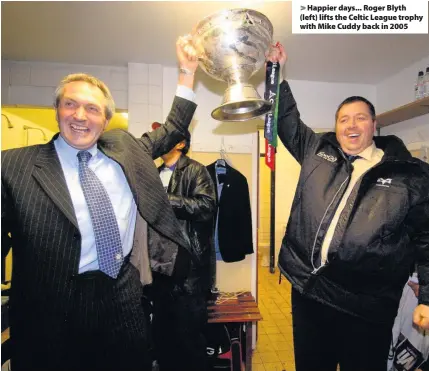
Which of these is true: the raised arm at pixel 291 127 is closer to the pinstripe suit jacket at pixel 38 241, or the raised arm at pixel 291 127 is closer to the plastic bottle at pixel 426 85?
the pinstripe suit jacket at pixel 38 241

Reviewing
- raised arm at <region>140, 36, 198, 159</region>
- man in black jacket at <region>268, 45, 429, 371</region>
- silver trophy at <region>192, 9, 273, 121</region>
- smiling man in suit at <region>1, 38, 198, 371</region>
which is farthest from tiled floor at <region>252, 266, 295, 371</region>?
silver trophy at <region>192, 9, 273, 121</region>

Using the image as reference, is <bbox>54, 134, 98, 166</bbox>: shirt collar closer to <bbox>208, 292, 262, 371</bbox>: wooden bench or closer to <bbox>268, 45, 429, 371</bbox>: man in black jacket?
<bbox>268, 45, 429, 371</bbox>: man in black jacket

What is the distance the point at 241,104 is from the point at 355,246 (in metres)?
0.67

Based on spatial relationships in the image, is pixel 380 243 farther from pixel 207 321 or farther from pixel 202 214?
pixel 207 321

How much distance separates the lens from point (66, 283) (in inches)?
33.7

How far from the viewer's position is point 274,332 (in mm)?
2486

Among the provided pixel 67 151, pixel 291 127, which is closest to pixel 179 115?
pixel 67 151

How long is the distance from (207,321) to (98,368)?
957 mm

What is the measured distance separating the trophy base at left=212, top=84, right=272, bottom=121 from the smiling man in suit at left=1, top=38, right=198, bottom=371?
0.83 feet

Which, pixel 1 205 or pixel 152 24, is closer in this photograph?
pixel 1 205

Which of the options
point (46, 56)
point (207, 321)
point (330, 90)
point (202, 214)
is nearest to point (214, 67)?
point (202, 214)

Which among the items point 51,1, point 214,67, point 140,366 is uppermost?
point 51,1

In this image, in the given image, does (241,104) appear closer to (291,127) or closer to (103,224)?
(291,127)

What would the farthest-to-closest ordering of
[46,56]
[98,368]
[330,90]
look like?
[330,90]
[46,56]
[98,368]
